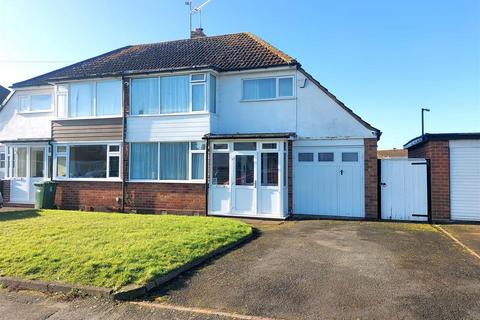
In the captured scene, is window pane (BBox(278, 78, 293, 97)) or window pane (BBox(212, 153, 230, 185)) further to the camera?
window pane (BBox(278, 78, 293, 97))

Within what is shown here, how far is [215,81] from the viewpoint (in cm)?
1498

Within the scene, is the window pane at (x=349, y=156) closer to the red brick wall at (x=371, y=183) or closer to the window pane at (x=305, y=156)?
the red brick wall at (x=371, y=183)

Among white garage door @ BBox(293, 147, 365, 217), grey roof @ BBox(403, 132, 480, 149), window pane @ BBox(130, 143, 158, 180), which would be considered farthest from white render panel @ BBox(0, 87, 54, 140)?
grey roof @ BBox(403, 132, 480, 149)

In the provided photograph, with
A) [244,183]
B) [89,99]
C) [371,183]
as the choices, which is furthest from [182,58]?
[371,183]

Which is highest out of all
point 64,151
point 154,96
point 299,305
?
point 154,96

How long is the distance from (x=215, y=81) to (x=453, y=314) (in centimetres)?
1185

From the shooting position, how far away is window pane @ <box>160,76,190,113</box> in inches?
576

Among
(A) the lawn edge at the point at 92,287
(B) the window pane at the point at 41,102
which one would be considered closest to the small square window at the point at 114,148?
(B) the window pane at the point at 41,102

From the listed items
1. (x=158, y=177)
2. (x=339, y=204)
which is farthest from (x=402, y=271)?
(x=158, y=177)

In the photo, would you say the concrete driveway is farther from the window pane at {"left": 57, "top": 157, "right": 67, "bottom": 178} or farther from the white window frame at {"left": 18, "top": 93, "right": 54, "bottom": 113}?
the white window frame at {"left": 18, "top": 93, "right": 54, "bottom": 113}

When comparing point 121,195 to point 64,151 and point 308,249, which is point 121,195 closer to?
point 64,151

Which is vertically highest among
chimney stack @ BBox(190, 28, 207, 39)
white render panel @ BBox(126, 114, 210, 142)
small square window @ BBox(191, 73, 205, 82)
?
chimney stack @ BBox(190, 28, 207, 39)

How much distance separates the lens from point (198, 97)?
14398 mm

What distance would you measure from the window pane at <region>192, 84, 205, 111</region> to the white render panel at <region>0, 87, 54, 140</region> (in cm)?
678
